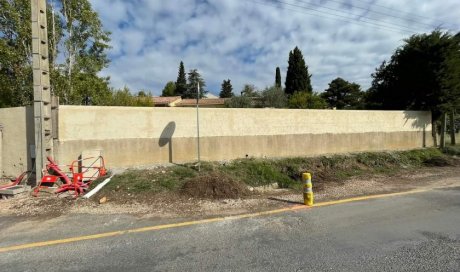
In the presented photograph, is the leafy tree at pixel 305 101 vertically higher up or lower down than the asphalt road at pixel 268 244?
higher up

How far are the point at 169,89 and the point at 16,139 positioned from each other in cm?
6779

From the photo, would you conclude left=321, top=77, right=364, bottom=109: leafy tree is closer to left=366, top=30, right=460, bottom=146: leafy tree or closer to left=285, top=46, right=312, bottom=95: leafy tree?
left=285, top=46, right=312, bottom=95: leafy tree

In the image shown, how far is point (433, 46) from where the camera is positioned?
1702cm

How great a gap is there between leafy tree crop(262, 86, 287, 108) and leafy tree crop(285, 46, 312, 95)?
17.6 feet

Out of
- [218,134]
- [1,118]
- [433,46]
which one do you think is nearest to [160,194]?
[218,134]

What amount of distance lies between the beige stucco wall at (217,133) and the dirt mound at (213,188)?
306 centimetres

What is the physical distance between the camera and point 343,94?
176 ft

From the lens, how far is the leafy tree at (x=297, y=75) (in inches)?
2030

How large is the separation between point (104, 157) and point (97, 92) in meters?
9.23

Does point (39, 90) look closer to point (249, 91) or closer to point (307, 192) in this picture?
point (307, 192)

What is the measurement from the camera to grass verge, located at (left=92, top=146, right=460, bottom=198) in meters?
8.59

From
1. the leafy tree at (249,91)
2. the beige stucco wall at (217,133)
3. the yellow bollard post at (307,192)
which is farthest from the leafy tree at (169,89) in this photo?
the yellow bollard post at (307,192)

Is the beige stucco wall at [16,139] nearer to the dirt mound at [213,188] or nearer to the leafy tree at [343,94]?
the dirt mound at [213,188]

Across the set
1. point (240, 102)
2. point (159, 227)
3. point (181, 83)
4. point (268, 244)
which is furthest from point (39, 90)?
point (181, 83)
